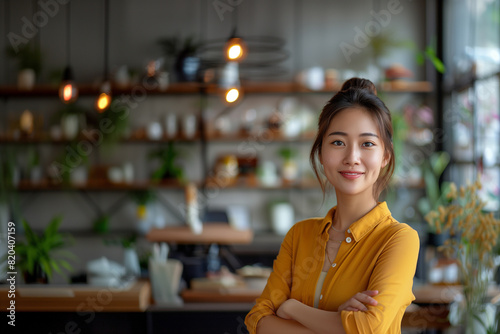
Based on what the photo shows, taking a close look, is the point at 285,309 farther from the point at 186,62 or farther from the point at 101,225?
the point at 101,225

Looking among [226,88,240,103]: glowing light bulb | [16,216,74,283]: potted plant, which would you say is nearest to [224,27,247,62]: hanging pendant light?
[226,88,240,103]: glowing light bulb

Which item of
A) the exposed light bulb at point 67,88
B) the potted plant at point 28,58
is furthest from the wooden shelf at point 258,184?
the potted plant at point 28,58

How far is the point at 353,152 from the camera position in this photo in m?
1.30

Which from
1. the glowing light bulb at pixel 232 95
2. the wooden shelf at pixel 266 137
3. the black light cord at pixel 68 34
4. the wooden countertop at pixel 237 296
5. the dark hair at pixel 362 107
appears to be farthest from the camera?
the black light cord at pixel 68 34

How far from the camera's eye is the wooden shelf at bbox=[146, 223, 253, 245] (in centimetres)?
456

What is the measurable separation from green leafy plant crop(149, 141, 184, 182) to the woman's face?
4284 mm

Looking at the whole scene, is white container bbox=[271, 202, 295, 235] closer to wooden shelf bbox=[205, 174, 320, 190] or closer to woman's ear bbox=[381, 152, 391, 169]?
wooden shelf bbox=[205, 174, 320, 190]

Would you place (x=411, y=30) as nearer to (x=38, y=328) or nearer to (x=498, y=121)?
(x=498, y=121)

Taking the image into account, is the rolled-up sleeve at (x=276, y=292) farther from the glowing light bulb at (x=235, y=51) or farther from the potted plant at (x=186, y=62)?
the potted plant at (x=186, y=62)

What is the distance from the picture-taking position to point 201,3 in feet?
18.9

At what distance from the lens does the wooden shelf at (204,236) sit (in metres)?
4.56

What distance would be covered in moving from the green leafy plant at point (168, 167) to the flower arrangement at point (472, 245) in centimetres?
341

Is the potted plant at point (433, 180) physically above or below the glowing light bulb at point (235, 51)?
below

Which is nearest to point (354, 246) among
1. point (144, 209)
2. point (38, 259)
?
point (38, 259)
